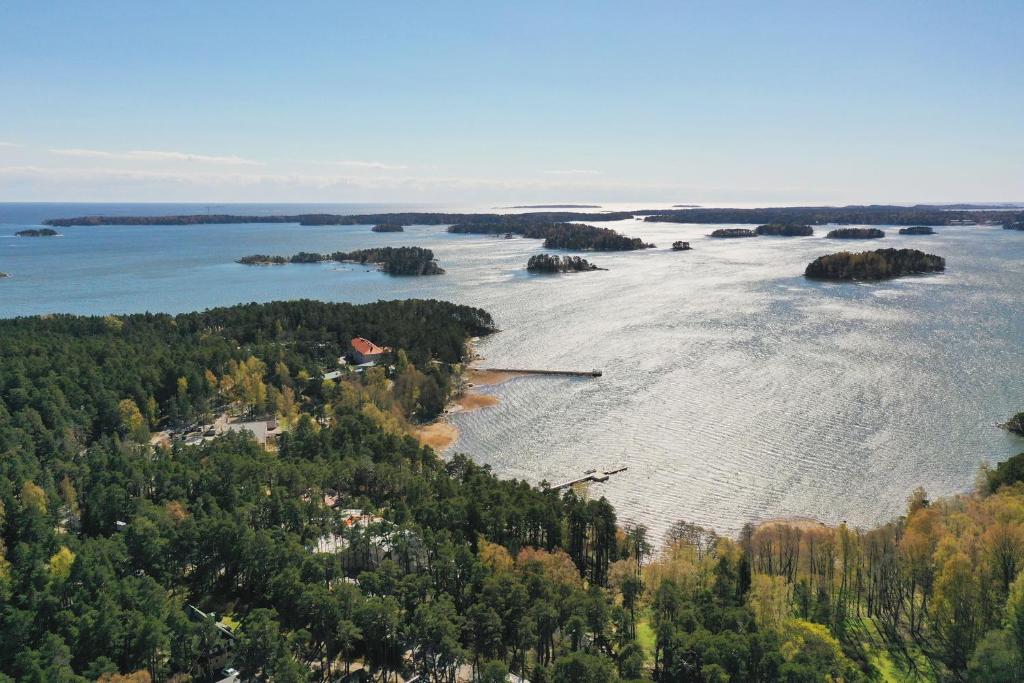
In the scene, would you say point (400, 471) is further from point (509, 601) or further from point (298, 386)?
point (298, 386)

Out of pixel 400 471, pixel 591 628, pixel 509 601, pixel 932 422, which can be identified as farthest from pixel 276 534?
pixel 932 422

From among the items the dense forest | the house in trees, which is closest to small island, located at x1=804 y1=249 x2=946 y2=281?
the house in trees

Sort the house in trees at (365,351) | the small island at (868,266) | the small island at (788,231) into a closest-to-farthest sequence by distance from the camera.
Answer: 1. the house in trees at (365,351)
2. the small island at (868,266)
3. the small island at (788,231)

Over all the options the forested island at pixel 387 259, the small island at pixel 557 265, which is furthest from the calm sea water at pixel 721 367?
the forested island at pixel 387 259

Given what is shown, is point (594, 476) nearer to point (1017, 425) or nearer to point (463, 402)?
point (463, 402)

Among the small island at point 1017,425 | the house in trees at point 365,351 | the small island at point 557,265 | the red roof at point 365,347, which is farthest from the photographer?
the small island at point 557,265

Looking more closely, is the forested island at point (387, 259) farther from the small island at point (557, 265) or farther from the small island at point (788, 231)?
the small island at point (788, 231)

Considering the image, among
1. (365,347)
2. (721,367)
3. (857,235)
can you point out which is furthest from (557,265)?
(857,235)
